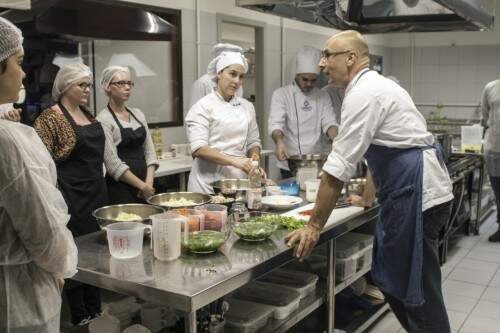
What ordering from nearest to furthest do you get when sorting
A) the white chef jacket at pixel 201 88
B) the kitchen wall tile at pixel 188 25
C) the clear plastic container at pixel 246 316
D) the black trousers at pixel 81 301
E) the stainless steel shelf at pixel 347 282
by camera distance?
1. the clear plastic container at pixel 246 316
2. the stainless steel shelf at pixel 347 282
3. the black trousers at pixel 81 301
4. the white chef jacket at pixel 201 88
5. the kitchen wall tile at pixel 188 25

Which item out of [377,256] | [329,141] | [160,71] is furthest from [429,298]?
[160,71]

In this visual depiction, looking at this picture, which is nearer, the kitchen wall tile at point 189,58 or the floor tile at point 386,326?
the floor tile at point 386,326

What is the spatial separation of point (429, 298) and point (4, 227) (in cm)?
173

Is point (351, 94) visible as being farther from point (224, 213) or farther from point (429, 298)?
point (429, 298)

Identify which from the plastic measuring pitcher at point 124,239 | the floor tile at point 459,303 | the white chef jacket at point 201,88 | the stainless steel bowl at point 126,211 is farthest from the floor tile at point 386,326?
the white chef jacket at point 201,88

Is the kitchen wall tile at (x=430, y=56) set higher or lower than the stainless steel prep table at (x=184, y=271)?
higher

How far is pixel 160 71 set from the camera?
14.9ft

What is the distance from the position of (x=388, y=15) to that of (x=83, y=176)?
2264mm

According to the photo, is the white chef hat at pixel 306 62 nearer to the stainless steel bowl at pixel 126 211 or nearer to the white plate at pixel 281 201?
the white plate at pixel 281 201

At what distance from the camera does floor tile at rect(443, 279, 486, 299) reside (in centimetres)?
374

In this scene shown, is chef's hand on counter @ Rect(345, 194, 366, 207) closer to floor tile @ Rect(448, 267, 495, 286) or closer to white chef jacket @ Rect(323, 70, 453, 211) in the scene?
white chef jacket @ Rect(323, 70, 453, 211)

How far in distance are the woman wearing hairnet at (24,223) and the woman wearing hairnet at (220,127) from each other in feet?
4.99

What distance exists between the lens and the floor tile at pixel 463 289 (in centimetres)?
374

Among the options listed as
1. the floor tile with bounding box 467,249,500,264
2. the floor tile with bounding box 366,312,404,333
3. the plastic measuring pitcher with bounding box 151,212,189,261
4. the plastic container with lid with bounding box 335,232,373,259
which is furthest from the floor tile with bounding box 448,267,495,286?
the plastic measuring pitcher with bounding box 151,212,189,261
